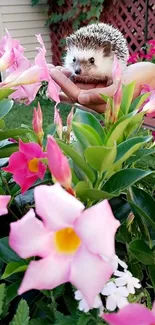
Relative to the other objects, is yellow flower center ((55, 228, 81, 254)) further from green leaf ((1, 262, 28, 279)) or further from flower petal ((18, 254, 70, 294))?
green leaf ((1, 262, 28, 279))

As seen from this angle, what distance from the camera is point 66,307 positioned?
77 centimetres

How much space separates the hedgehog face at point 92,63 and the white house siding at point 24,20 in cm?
428

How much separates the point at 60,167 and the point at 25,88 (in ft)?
1.64

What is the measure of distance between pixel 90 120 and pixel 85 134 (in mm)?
117

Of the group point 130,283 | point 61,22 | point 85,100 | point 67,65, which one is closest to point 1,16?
point 61,22

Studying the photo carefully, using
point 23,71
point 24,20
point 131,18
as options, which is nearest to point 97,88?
point 23,71

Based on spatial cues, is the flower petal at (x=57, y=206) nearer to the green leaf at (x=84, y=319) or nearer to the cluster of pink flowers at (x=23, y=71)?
the green leaf at (x=84, y=319)

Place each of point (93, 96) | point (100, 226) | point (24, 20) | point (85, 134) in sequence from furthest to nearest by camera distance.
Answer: point (24, 20)
point (93, 96)
point (85, 134)
point (100, 226)

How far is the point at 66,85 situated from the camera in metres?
2.13

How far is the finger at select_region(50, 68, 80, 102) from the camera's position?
2.13 meters

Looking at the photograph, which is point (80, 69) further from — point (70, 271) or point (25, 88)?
point (70, 271)

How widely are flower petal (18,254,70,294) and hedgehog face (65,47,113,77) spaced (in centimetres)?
192

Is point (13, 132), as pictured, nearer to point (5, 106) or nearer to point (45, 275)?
point (5, 106)

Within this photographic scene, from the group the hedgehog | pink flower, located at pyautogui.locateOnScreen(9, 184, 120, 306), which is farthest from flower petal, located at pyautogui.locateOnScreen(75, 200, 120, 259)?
the hedgehog
